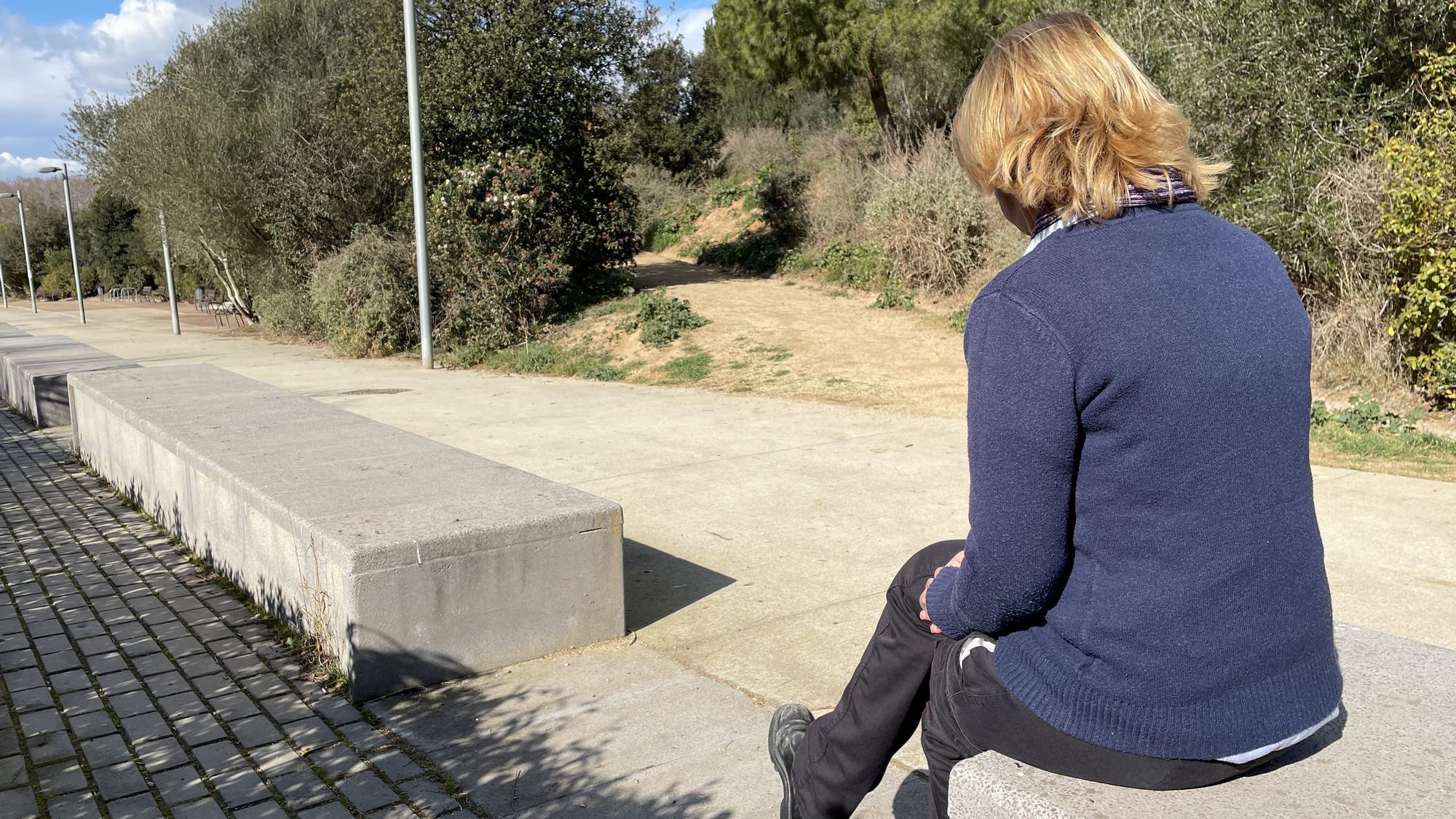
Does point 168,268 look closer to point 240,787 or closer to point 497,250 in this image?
point 497,250

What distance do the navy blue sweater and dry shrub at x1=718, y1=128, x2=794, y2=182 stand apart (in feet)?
81.4

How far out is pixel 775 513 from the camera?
246 inches

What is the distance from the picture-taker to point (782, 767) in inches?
98.0

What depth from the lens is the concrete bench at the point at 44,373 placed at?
34.0ft

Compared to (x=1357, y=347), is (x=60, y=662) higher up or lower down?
lower down

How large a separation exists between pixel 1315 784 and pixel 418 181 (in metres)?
14.4

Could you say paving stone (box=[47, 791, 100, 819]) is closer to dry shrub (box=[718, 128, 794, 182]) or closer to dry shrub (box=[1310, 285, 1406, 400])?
dry shrub (box=[1310, 285, 1406, 400])

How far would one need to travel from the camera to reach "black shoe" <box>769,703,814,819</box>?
242cm

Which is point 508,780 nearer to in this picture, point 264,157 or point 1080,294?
point 1080,294

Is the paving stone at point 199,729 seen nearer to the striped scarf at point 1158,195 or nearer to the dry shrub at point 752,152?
the striped scarf at point 1158,195

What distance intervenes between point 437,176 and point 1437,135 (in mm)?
13089

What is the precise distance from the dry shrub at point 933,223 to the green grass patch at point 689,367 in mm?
4396

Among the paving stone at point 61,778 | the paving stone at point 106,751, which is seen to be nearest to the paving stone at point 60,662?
the paving stone at point 106,751

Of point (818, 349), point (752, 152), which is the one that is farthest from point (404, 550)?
point (752, 152)
